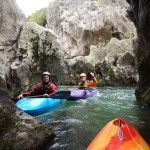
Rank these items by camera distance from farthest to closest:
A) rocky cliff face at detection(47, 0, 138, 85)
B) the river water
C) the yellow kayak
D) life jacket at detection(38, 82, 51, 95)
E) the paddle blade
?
1. rocky cliff face at detection(47, 0, 138, 85)
2. life jacket at detection(38, 82, 51, 95)
3. the paddle blade
4. the river water
5. the yellow kayak

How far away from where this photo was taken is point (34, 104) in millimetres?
7090

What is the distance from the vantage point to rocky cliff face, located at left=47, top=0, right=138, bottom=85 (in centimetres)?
2006

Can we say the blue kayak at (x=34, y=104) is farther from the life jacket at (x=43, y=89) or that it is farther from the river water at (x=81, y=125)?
the life jacket at (x=43, y=89)

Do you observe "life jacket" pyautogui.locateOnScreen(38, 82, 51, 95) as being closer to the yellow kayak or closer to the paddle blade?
the paddle blade

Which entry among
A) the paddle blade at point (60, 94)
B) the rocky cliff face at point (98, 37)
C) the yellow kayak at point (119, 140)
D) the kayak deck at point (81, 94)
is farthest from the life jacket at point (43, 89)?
the rocky cliff face at point (98, 37)

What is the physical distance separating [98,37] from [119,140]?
2918cm

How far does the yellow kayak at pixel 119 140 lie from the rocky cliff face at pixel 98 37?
16.5 m

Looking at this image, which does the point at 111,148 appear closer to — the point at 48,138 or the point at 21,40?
the point at 48,138

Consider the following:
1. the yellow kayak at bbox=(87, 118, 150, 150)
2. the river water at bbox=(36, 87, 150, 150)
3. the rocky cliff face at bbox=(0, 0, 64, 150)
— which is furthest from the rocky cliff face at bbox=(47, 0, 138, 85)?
the yellow kayak at bbox=(87, 118, 150, 150)

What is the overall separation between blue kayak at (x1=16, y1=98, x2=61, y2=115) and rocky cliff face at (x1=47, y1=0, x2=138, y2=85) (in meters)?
12.8

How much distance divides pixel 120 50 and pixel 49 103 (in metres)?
15.6

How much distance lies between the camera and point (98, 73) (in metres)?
21.3

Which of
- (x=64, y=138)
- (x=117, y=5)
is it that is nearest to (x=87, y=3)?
(x=117, y=5)

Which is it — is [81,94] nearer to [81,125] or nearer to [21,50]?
[21,50]
